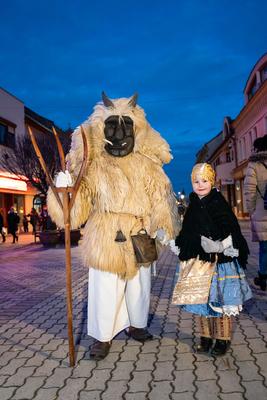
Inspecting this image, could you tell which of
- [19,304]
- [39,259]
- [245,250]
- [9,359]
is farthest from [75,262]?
[245,250]

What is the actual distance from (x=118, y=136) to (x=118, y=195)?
54 centimetres

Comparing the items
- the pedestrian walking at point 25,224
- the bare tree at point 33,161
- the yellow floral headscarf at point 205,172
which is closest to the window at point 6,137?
the bare tree at point 33,161

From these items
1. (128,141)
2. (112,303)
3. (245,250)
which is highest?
(128,141)

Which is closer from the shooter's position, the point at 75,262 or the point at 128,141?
the point at 128,141

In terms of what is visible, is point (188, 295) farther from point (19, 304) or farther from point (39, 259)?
point (39, 259)

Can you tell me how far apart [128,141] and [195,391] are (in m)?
2.13

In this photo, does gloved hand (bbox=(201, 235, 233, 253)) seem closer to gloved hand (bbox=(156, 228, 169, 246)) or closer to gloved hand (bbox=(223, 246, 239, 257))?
gloved hand (bbox=(223, 246, 239, 257))

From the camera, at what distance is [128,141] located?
3.90 m

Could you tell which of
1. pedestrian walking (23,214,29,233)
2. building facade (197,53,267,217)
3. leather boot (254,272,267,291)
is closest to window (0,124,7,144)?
pedestrian walking (23,214,29,233)

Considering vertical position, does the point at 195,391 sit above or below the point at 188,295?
below

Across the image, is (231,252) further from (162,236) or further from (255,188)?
(255,188)

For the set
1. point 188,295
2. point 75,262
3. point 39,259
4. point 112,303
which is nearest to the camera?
point 188,295

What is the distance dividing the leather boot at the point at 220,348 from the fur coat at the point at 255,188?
2.46m

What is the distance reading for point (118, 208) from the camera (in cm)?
378
